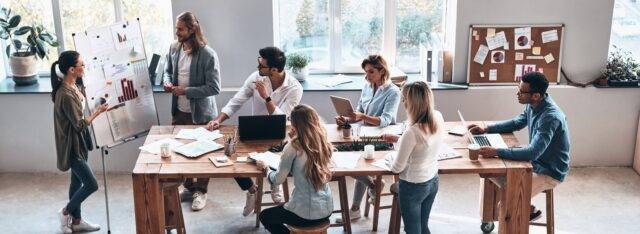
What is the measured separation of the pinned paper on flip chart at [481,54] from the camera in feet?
20.5

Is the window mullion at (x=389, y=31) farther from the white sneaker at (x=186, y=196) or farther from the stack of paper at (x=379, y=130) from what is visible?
the white sneaker at (x=186, y=196)

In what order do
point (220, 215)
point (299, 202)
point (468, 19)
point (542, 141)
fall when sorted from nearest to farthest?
point (299, 202) → point (542, 141) → point (220, 215) → point (468, 19)

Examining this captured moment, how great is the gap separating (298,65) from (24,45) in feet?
7.75

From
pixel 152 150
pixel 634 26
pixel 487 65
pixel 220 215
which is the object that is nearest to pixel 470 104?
pixel 487 65

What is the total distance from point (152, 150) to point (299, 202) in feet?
3.76

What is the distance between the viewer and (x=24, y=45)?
20.8 ft

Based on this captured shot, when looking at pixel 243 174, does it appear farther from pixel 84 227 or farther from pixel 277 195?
pixel 84 227

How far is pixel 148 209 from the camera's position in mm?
4520

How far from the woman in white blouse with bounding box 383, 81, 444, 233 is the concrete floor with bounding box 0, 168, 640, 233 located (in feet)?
3.22

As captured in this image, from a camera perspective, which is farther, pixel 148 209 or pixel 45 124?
pixel 45 124

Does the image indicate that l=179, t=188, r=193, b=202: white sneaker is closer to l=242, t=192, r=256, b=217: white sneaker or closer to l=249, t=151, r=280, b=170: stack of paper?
l=242, t=192, r=256, b=217: white sneaker

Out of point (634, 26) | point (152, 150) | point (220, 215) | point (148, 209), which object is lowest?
point (220, 215)

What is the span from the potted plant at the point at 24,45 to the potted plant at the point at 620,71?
15.3ft

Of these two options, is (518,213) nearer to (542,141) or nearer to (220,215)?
(542,141)
